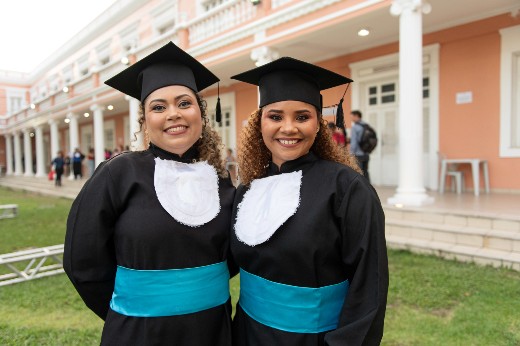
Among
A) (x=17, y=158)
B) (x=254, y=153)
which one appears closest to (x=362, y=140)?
(x=254, y=153)

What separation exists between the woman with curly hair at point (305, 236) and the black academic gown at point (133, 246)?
6.2 inches

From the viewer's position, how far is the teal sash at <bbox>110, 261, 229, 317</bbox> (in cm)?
157

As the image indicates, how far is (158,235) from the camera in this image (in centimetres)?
159

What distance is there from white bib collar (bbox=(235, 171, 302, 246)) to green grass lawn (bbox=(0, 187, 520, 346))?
1.97m

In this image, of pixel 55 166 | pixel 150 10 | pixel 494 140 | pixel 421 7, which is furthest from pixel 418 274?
pixel 55 166

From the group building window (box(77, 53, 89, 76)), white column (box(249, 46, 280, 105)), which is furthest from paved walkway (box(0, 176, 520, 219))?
building window (box(77, 53, 89, 76))

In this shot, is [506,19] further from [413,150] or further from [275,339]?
[275,339]

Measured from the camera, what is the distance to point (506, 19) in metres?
7.47

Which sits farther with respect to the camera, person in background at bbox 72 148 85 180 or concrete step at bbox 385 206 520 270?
person in background at bbox 72 148 85 180

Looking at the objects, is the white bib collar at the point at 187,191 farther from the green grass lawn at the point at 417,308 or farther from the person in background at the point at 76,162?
the person in background at the point at 76,162

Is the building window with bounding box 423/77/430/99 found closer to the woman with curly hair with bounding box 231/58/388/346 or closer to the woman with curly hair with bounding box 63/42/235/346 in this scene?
the woman with curly hair with bounding box 231/58/388/346

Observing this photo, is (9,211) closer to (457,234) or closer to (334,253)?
(457,234)

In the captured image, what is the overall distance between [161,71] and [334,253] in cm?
109

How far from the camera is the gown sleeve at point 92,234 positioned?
162 centimetres
